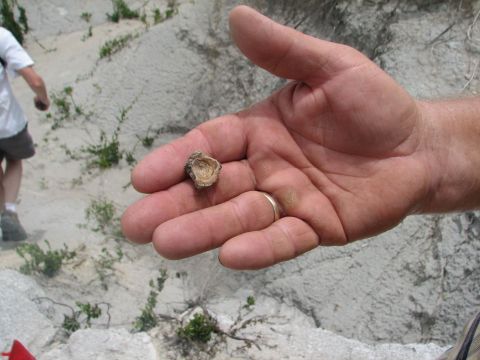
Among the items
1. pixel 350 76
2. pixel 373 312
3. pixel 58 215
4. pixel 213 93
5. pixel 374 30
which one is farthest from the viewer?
pixel 213 93

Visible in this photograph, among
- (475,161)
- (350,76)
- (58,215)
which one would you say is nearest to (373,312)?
(475,161)

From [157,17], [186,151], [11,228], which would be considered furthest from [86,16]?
[186,151]

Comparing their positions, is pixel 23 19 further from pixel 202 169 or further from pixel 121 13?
pixel 202 169

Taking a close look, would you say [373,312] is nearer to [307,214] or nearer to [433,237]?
[433,237]

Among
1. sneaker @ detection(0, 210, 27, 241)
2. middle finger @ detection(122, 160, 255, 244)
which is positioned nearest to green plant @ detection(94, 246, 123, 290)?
sneaker @ detection(0, 210, 27, 241)

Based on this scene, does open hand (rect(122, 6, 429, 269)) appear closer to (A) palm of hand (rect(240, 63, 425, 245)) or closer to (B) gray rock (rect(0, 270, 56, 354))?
(A) palm of hand (rect(240, 63, 425, 245))

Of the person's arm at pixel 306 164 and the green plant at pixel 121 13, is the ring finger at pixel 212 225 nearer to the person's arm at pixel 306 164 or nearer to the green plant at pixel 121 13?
the person's arm at pixel 306 164
